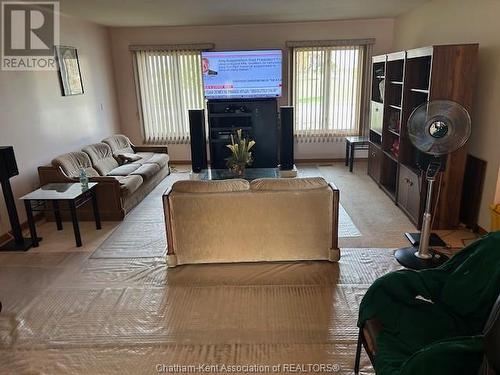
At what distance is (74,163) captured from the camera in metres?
4.46

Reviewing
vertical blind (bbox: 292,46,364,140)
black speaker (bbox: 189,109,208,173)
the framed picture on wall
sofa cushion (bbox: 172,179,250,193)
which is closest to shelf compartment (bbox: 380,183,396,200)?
vertical blind (bbox: 292,46,364,140)

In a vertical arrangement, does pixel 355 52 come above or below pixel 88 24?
below

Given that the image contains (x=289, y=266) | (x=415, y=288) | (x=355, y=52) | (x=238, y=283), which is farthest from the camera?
(x=355, y=52)

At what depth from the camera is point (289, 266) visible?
3.01 metres

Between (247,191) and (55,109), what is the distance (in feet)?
10.6

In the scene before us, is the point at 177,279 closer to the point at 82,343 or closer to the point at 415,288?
the point at 82,343

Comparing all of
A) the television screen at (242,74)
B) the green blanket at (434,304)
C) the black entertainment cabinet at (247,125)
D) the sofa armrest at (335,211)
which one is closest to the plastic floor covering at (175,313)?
the sofa armrest at (335,211)

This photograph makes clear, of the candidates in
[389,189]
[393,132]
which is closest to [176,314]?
[389,189]

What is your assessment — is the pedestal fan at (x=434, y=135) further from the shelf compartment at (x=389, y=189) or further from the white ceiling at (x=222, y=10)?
the white ceiling at (x=222, y=10)

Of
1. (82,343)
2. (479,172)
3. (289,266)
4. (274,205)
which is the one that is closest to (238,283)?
(289,266)

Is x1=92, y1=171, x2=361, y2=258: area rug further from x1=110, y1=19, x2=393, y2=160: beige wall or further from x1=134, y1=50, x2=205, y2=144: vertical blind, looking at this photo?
x1=110, y1=19, x2=393, y2=160: beige wall

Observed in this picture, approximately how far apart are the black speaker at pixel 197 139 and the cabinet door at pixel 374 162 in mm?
2641

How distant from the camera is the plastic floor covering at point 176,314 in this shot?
2076mm

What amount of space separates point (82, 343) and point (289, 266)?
1606mm
